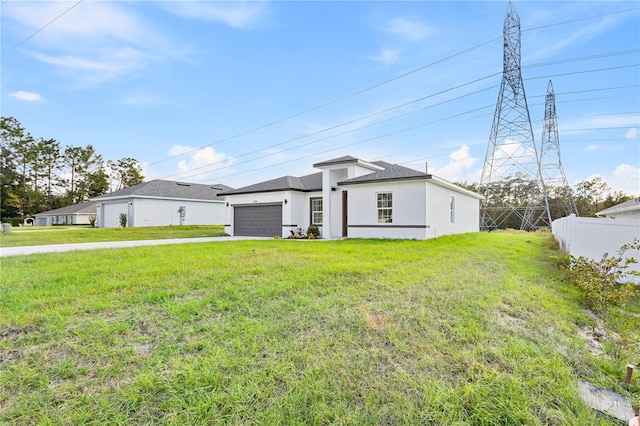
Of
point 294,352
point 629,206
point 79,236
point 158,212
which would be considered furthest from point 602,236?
point 158,212

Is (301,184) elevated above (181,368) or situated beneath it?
elevated above

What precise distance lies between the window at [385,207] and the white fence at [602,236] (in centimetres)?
695

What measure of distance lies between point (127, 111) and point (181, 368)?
76.7 feet

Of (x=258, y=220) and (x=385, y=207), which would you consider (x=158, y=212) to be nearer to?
(x=258, y=220)

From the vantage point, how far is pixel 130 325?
11.6 ft

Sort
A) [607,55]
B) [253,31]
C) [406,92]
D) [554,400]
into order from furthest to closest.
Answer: [406,92], [607,55], [253,31], [554,400]

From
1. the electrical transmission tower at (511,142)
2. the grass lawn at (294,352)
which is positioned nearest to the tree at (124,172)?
the electrical transmission tower at (511,142)

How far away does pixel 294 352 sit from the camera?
2.90m

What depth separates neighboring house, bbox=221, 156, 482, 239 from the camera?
13.2m

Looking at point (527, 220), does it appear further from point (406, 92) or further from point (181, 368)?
point (181, 368)

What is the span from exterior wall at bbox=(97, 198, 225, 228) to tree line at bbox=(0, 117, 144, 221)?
77.0 feet

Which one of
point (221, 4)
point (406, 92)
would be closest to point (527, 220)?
point (406, 92)

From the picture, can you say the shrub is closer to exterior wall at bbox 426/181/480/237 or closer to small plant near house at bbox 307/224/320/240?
exterior wall at bbox 426/181/480/237

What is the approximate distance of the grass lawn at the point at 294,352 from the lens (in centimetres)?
218
